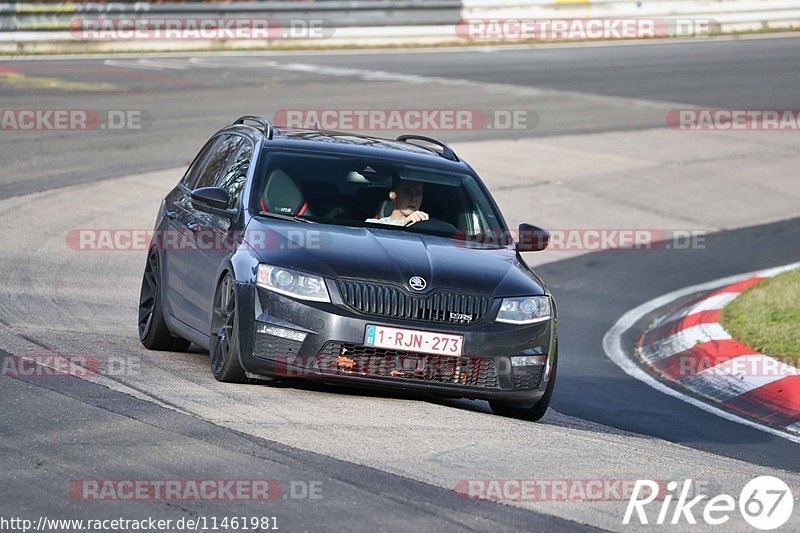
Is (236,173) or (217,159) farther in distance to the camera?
(217,159)

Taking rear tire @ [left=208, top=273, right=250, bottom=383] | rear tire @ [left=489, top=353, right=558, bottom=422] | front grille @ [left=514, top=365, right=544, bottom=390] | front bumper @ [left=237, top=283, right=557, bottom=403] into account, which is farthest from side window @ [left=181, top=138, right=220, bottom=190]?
front grille @ [left=514, top=365, right=544, bottom=390]

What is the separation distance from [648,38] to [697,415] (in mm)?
28539

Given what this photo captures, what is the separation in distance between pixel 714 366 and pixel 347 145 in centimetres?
367

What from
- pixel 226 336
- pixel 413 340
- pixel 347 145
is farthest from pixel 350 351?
pixel 347 145

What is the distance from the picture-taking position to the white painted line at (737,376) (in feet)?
34.2

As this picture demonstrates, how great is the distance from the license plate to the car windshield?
3.81 ft

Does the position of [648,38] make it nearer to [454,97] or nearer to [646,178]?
[454,97]

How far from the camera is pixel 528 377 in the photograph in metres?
8.01

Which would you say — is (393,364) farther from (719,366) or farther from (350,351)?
(719,366)

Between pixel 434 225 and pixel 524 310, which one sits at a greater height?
pixel 434 225

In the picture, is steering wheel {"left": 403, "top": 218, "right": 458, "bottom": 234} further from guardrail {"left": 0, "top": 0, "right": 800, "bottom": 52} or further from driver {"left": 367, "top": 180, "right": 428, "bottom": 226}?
guardrail {"left": 0, "top": 0, "right": 800, "bottom": 52}

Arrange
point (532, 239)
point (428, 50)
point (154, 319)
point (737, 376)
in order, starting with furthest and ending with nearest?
point (428, 50)
point (737, 376)
point (154, 319)
point (532, 239)

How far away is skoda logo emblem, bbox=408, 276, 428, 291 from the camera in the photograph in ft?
25.4

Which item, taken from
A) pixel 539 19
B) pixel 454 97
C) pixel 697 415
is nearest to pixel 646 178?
pixel 454 97
